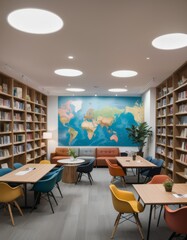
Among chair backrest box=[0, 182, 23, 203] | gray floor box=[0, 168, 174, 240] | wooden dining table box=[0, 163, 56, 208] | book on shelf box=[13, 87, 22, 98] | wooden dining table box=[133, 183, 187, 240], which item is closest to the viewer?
wooden dining table box=[133, 183, 187, 240]

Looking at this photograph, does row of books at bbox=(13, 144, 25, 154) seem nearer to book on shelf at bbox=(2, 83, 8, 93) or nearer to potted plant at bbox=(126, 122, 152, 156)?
book on shelf at bbox=(2, 83, 8, 93)

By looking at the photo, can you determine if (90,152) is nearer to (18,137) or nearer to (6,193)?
(18,137)

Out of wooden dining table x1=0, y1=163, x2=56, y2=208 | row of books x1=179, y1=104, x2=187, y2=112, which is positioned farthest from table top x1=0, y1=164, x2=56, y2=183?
row of books x1=179, y1=104, x2=187, y2=112

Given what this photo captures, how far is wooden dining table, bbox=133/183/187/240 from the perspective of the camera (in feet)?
10.0

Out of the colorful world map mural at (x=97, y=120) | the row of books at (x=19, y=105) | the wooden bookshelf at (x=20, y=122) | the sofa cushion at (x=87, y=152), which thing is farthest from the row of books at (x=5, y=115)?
the sofa cushion at (x=87, y=152)

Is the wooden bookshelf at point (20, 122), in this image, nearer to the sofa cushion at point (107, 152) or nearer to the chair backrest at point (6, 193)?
the chair backrest at point (6, 193)

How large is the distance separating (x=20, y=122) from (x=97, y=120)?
3.97 meters

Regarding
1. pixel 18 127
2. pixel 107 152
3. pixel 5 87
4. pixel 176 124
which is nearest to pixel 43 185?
pixel 5 87

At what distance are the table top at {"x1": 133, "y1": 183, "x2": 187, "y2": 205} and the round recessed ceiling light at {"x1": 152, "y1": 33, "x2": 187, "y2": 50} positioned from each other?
102 inches

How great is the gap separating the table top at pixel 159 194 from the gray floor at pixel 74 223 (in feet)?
2.47

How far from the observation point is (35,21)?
11.3 feet

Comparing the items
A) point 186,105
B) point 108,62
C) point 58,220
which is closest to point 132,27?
point 108,62

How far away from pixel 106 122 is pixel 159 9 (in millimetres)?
8084

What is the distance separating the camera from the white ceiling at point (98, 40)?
111 inches
